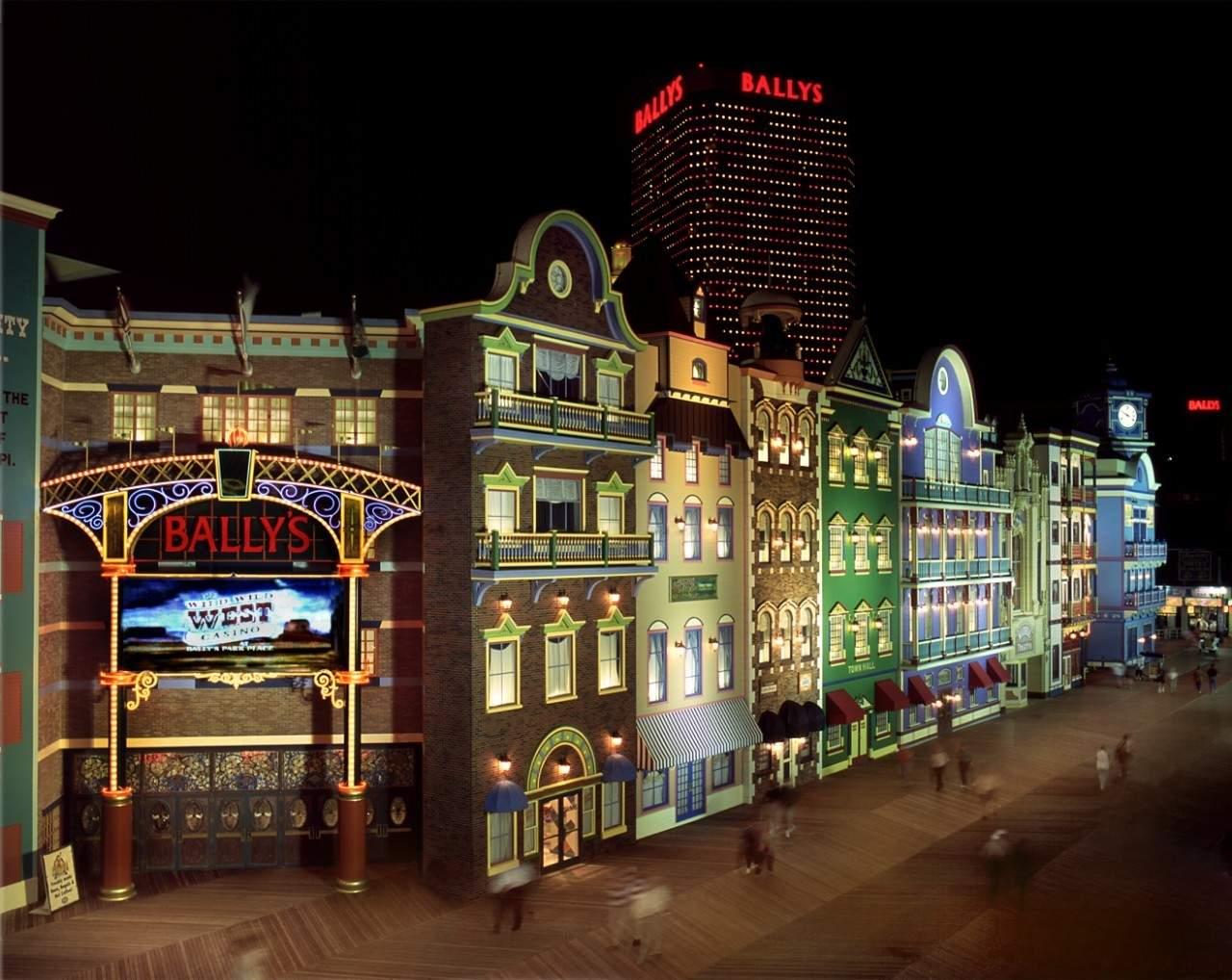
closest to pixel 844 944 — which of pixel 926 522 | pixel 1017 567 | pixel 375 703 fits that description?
pixel 375 703

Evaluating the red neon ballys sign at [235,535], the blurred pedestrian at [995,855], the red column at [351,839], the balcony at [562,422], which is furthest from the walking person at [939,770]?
the red neon ballys sign at [235,535]

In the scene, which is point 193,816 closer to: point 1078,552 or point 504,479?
point 504,479

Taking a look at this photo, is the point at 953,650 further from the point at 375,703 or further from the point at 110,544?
the point at 110,544

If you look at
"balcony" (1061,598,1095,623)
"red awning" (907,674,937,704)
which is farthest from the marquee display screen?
"balcony" (1061,598,1095,623)

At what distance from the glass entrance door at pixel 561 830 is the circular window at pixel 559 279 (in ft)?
45.6

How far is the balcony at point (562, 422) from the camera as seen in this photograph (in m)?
27.3

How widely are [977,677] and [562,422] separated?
99.4 feet

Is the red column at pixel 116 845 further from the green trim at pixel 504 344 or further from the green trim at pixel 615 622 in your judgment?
the green trim at pixel 504 344

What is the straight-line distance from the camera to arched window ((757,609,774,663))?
123ft

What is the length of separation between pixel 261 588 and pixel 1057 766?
3079 centimetres

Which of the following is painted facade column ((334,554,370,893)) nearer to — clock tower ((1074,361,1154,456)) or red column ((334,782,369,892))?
red column ((334,782,369,892))

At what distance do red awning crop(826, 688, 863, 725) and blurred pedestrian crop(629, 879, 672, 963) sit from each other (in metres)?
13.7

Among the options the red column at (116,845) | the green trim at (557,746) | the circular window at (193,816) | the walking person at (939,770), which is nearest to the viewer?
the red column at (116,845)

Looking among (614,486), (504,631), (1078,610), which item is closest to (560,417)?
(614,486)
